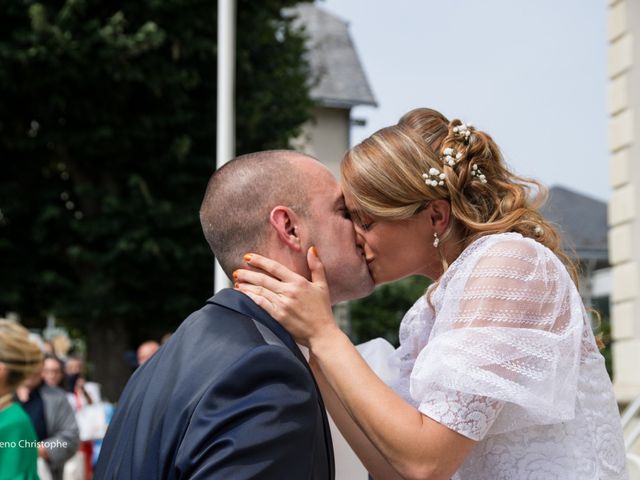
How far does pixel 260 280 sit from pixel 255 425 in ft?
1.87

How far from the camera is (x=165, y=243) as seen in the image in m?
13.9

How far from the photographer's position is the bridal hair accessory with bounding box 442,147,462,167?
2.86 metres

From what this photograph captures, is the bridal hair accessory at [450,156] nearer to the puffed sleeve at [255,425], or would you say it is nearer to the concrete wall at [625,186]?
the puffed sleeve at [255,425]

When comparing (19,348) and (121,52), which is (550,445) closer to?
(19,348)

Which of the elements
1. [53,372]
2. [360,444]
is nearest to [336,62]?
[53,372]

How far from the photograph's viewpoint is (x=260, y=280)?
2463 mm

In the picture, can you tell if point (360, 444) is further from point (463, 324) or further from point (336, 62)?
point (336, 62)

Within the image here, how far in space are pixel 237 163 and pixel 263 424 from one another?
2.92 feet

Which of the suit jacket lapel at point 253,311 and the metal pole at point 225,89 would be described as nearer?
the suit jacket lapel at point 253,311

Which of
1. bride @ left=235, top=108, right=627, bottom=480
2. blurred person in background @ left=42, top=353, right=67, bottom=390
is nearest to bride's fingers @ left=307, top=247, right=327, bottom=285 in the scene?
bride @ left=235, top=108, right=627, bottom=480

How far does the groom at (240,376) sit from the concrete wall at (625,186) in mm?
6719

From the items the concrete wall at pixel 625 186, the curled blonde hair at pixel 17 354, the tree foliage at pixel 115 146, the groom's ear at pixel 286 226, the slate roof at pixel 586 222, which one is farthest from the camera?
the slate roof at pixel 586 222

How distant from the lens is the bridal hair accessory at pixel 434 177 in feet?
9.23

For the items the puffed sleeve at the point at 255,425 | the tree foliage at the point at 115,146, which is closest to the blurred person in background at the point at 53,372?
the tree foliage at the point at 115,146
